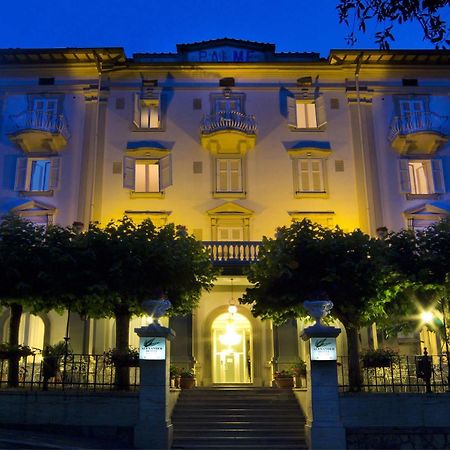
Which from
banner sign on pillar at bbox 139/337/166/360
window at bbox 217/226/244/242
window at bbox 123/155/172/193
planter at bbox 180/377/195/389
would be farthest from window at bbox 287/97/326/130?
banner sign on pillar at bbox 139/337/166/360

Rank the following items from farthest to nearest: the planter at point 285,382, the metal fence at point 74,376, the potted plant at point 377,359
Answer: the planter at point 285,382, the potted plant at point 377,359, the metal fence at point 74,376

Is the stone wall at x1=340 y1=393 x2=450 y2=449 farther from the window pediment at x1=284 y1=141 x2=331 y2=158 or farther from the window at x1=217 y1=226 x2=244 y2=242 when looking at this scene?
the window pediment at x1=284 y1=141 x2=331 y2=158

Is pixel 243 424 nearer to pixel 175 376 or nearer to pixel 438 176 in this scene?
pixel 175 376

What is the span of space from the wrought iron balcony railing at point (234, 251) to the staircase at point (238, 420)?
5677 millimetres

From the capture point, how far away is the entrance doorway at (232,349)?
22266 mm

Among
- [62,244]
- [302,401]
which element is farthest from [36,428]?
[302,401]

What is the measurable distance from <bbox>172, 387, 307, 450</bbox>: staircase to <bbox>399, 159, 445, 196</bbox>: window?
1111 cm

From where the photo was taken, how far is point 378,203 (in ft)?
77.3

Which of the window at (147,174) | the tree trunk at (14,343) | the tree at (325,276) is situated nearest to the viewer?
the tree trunk at (14,343)

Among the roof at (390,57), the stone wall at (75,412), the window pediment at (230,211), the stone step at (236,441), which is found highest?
the roof at (390,57)

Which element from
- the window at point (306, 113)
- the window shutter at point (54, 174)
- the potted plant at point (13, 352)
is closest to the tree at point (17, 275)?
the potted plant at point (13, 352)

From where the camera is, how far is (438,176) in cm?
2383

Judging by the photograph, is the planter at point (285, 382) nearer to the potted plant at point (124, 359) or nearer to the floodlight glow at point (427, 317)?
the floodlight glow at point (427, 317)

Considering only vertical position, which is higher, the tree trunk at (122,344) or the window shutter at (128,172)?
the window shutter at (128,172)
